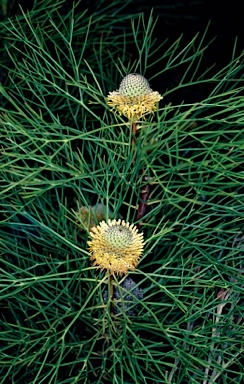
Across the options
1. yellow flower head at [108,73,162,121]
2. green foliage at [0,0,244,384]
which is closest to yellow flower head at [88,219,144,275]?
green foliage at [0,0,244,384]

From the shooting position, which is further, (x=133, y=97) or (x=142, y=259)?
(x=142, y=259)

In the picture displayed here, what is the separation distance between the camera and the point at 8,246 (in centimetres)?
111

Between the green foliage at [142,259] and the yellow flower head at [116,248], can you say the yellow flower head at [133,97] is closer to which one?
the green foliage at [142,259]

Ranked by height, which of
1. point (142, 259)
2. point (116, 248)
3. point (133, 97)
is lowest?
point (142, 259)

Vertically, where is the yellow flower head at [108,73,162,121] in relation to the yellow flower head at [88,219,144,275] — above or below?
above

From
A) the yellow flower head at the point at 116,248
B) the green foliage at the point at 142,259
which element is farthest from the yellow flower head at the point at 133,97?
the yellow flower head at the point at 116,248

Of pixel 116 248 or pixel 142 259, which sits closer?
pixel 116 248

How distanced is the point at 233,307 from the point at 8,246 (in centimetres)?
37

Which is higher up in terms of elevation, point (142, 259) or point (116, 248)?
point (116, 248)

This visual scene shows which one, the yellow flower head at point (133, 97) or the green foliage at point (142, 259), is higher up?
the yellow flower head at point (133, 97)

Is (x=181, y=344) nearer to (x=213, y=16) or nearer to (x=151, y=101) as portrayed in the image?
(x=151, y=101)

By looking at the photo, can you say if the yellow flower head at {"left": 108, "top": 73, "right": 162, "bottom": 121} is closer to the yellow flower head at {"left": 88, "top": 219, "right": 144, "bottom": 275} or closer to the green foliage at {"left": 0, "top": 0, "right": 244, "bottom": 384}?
the green foliage at {"left": 0, "top": 0, "right": 244, "bottom": 384}

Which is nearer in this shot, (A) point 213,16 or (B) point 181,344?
(B) point 181,344

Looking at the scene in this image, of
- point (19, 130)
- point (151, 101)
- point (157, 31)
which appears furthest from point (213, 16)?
point (19, 130)
